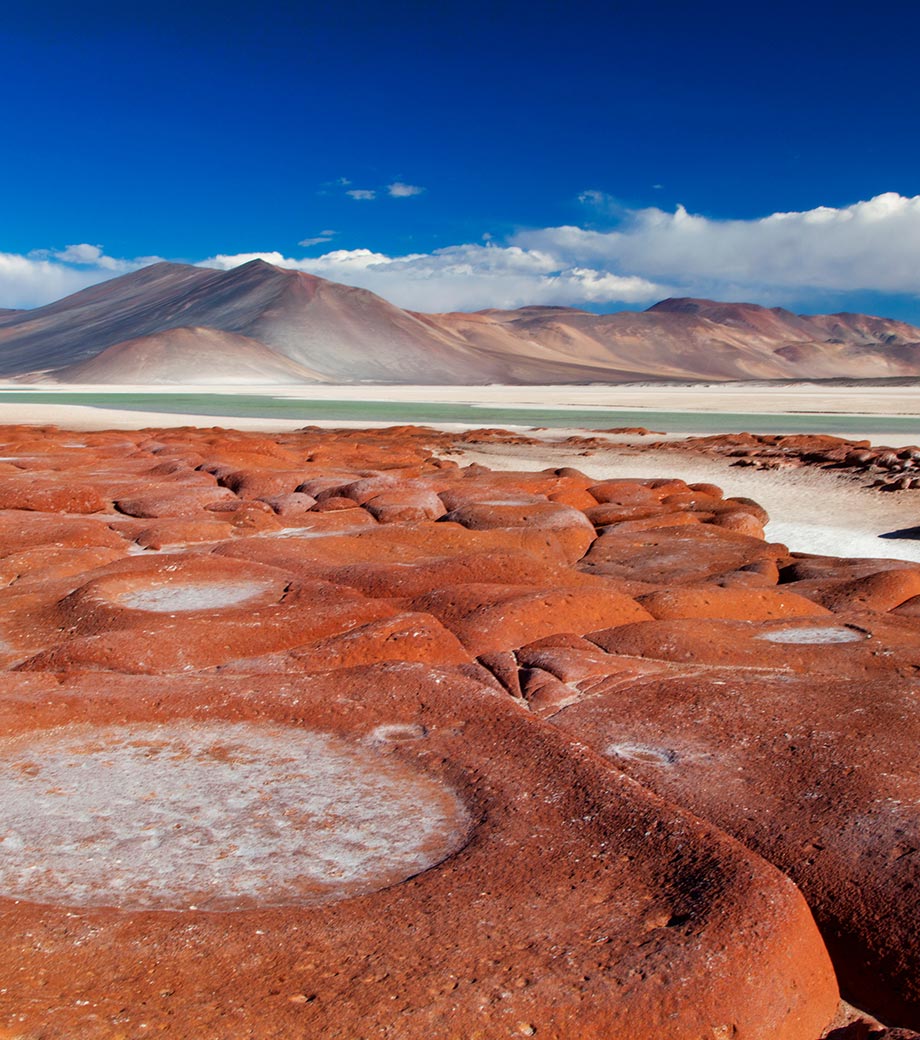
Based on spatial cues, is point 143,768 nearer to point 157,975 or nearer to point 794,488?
point 157,975

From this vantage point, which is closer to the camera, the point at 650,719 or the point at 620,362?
the point at 650,719

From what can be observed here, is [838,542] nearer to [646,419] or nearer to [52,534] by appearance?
[52,534]

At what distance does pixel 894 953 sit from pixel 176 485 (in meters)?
8.27

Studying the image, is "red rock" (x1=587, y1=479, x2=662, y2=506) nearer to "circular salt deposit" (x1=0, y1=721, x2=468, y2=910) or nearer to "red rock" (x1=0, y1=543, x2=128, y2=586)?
"red rock" (x1=0, y1=543, x2=128, y2=586)

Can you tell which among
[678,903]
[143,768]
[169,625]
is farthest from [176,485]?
[678,903]

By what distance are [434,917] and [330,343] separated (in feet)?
406

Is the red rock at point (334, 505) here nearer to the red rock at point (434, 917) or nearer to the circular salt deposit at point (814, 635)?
the circular salt deposit at point (814, 635)

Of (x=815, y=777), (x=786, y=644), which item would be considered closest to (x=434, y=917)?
(x=815, y=777)

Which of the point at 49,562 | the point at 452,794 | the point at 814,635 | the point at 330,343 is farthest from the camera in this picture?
the point at 330,343

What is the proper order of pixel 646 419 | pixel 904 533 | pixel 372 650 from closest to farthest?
pixel 372 650
pixel 904 533
pixel 646 419

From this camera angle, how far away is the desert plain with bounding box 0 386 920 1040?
2156 mm

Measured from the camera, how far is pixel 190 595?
5.50 metres

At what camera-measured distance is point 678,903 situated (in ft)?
7.99

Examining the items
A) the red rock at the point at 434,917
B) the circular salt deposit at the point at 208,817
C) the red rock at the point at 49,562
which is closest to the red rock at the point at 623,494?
the red rock at the point at 49,562
